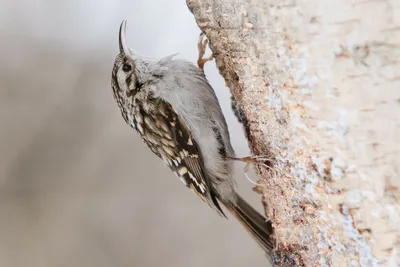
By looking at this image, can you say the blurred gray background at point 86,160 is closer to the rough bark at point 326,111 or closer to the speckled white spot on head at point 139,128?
the speckled white spot on head at point 139,128

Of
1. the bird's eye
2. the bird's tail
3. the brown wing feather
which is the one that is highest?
the bird's eye

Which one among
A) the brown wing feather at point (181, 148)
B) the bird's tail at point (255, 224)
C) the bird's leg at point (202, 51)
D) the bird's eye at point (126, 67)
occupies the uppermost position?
the bird's eye at point (126, 67)

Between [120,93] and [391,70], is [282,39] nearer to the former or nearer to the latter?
[391,70]

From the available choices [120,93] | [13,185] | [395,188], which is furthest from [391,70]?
[13,185]

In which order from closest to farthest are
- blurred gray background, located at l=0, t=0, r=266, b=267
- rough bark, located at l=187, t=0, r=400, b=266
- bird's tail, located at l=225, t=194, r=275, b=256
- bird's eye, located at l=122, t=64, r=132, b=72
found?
1. rough bark, located at l=187, t=0, r=400, b=266
2. bird's tail, located at l=225, t=194, r=275, b=256
3. bird's eye, located at l=122, t=64, r=132, b=72
4. blurred gray background, located at l=0, t=0, r=266, b=267

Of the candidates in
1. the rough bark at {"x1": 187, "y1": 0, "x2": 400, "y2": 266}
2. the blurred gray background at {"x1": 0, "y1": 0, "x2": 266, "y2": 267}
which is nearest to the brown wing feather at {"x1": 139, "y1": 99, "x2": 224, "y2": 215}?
the rough bark at {"x1": 187, "y1": 0, "x2": 400, "y2": 266}

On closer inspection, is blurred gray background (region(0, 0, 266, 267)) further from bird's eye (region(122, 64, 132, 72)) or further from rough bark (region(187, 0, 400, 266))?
rough bark (region(187, 0, 400, 266))

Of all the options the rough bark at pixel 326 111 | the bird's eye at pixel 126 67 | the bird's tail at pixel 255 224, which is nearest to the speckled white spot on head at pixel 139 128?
the bird's eye at pixel 126 67
